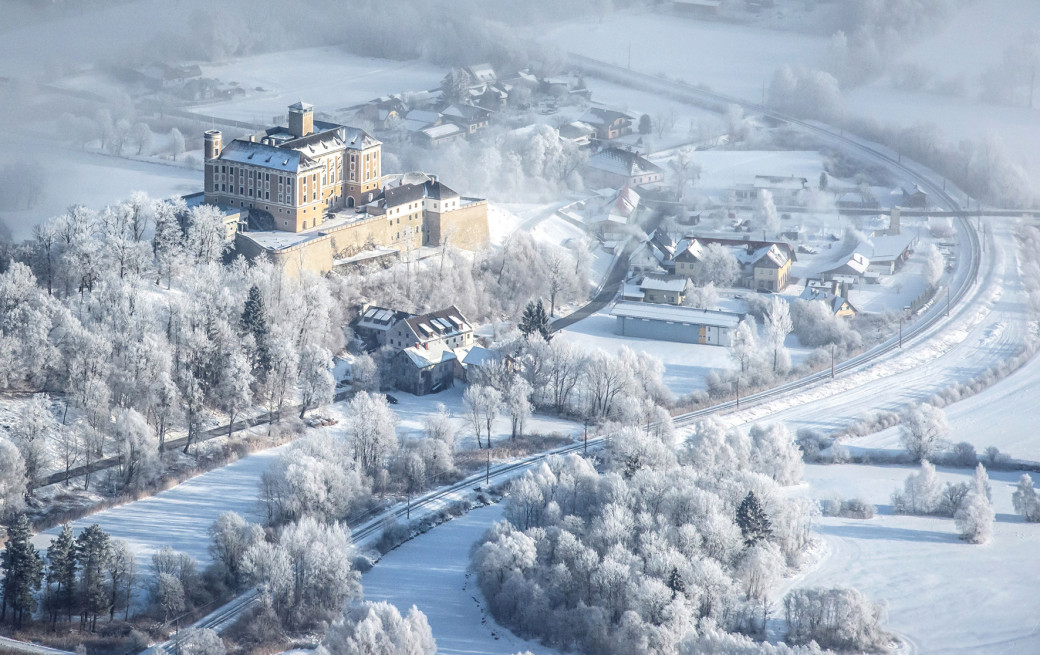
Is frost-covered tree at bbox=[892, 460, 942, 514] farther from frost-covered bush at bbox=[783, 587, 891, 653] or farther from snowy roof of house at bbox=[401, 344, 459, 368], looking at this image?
snowy roof of house at bbox=[401, 344, 459, 368]

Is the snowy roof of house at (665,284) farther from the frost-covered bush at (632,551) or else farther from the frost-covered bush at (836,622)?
the frost-covered bush at (836,622)

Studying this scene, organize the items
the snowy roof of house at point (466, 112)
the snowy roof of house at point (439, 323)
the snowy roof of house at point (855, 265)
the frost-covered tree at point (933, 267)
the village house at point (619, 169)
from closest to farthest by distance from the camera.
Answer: the snowy roof of house at point (439, 323) → the snowy roof of house at point (855, 265) → the frost-covered tree at point (933, 267) → the village house at point (619, 169) → the snowy roof of house at point (466, 112)

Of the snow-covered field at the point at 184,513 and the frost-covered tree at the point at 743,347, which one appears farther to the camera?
the frost-covered tree at the point at 743,347

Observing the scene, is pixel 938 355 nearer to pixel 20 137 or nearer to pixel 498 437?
pixel 498 437

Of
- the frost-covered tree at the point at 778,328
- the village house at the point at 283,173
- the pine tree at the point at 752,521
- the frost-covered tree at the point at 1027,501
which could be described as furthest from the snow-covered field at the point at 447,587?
the village house at the point at 283,173

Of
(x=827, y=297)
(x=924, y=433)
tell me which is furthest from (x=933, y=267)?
(x=924, y=433)

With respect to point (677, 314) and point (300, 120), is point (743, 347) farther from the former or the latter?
point (300, 120)

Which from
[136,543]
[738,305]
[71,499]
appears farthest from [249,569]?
[738,305]

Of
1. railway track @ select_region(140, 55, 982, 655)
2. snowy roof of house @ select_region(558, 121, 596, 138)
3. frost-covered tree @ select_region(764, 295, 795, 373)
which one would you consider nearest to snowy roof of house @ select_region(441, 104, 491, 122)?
snowy roof of house @ select_region(558, 121, 596, 138)
